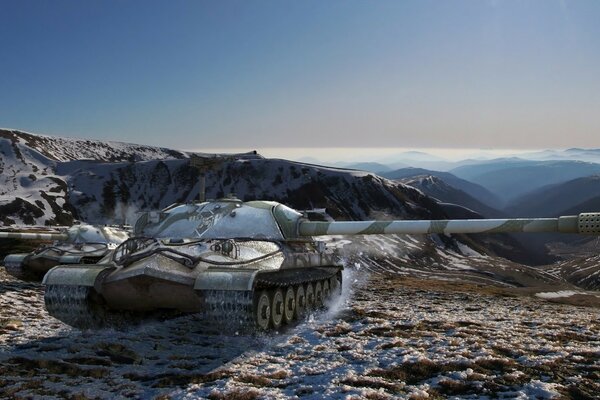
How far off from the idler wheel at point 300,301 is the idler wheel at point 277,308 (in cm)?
105

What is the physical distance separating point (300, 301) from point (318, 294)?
1.81 meters

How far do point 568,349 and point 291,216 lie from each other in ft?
23.7

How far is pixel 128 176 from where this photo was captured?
122 metres

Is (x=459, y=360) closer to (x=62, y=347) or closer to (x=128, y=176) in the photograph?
(x=62, y=347)

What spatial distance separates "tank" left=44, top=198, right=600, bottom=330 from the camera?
953 centimetres

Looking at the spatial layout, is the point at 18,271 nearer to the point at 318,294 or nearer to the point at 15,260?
the point at 15,260

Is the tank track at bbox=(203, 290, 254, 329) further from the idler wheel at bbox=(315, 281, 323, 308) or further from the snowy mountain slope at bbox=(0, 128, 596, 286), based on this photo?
the snowy mountain slope at bbox=(0, 128, 596, 286)

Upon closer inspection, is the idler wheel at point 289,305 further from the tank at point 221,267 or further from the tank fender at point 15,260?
the tank fender at point 15,260

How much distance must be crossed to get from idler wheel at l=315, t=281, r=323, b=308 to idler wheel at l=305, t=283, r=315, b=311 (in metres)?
0.33

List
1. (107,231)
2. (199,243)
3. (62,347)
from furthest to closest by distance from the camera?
(107,231)
(199,243)
(62,347)

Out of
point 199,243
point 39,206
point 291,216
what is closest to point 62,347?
point 199,243

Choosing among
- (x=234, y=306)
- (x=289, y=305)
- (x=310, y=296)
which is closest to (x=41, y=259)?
(x=310, y=296)

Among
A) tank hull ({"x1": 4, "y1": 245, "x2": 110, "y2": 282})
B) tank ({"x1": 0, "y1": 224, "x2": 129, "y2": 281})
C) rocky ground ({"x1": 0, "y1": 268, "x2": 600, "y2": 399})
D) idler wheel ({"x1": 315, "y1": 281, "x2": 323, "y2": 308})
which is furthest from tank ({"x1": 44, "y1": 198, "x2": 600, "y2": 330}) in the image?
tank hull ({"x1": 4, "y1": 245, "x2": 110, "y2": 282})

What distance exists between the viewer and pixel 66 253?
739 inches
